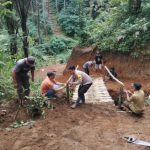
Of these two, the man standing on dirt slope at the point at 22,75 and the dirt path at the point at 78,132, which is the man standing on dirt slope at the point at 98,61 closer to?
the dirt path at the point at 78,132

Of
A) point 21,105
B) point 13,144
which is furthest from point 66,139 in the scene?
point 21,105

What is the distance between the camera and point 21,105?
1035 centimetres

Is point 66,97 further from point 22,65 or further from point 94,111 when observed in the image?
point 22,65

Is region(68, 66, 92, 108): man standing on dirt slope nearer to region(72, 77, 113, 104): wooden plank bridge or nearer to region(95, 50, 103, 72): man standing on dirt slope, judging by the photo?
region(72, 77, 113, 104): wooden plank bridge

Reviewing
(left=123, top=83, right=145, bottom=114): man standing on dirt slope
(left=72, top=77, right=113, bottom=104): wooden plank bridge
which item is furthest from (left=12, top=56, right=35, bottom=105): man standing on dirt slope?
(left=123, top=83, right=145, bottom=114): man standing on dirt slope

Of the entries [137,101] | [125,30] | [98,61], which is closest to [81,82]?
[137,101]

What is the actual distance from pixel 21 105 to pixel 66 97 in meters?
2.13

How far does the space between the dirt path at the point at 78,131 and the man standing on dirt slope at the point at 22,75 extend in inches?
38.9

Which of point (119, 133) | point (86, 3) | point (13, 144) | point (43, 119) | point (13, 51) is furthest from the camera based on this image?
point (86, 3)

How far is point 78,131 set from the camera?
27.8 ft

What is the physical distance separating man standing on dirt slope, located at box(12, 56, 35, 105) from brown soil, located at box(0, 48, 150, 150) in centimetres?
57

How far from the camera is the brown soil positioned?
7.70 meters

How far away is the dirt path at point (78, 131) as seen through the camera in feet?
25.2

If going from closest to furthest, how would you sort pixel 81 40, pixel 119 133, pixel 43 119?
pixel 119 133
pixel 43 119
pixel 81 40
